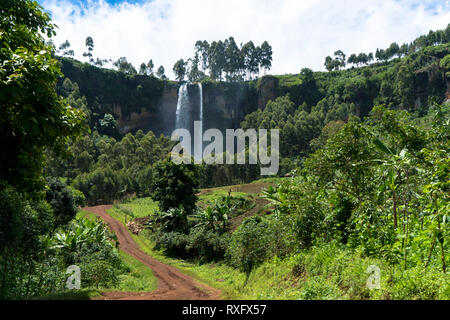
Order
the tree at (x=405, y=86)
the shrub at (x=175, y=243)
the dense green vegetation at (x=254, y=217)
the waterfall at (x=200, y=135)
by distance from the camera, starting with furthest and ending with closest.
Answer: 1. the waterfall at (x=200, y=135)
2. the tree at (x=405, y=86)
3. the shrub at (x=175, y=243)
4. the dense green vegetation at (x=254, y=217)

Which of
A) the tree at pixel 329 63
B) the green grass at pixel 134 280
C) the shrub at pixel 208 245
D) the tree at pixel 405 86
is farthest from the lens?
the tree at pixel 329 63

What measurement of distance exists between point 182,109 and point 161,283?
7045 centimetres

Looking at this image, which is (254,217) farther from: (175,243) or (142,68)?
(142,68)

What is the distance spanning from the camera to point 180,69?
9175 cm

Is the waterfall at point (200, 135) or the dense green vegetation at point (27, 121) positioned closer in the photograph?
the dense green vegetation at point (27, 121)

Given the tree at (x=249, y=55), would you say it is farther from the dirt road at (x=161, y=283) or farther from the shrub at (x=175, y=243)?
the shrub at (x=175, y=243)

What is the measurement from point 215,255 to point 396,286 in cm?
1435

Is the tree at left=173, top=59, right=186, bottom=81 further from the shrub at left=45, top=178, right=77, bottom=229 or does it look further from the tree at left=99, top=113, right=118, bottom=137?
the shrub at left=45, top=178, right=77, bottom=229

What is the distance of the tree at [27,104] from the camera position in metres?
4.26

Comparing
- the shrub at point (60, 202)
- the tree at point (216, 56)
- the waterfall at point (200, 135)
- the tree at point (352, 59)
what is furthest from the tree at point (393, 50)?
the shrub at point (60, 202)

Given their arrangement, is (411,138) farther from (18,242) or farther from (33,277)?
(18,242)

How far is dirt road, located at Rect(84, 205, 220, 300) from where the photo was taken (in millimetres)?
6854

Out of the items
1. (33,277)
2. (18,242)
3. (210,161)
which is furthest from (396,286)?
(210,161)

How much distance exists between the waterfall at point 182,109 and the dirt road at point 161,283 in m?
45.9
